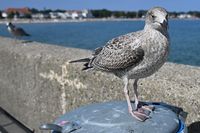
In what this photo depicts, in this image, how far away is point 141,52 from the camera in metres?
2.78

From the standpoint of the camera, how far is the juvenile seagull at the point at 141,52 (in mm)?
2725

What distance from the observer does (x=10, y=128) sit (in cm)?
630

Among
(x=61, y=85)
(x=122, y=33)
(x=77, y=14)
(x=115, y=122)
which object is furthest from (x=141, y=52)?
(x=77, y=14)

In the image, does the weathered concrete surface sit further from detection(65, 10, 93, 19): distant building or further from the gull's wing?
detection(65, 10, 93, 19): distant building

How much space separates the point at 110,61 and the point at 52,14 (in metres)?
140

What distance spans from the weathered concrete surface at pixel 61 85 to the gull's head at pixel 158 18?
3.15 ft

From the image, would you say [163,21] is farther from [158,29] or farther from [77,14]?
[77,14]

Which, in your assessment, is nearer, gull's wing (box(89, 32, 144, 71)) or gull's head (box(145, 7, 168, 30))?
gull's head (box(145, 7, 168, 30))

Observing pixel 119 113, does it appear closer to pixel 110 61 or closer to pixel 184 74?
pixel 110 61

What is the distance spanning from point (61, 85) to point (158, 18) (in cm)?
256

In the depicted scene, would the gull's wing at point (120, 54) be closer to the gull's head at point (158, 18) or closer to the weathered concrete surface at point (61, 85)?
the gull's head at point (158, 18)

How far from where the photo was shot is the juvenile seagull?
2.72m

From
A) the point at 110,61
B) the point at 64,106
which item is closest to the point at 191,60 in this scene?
the point at 64,106

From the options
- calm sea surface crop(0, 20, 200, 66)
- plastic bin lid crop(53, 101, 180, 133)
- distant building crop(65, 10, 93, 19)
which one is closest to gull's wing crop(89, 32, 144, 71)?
plastic bin lid crop(53, 101, 180, 133)
